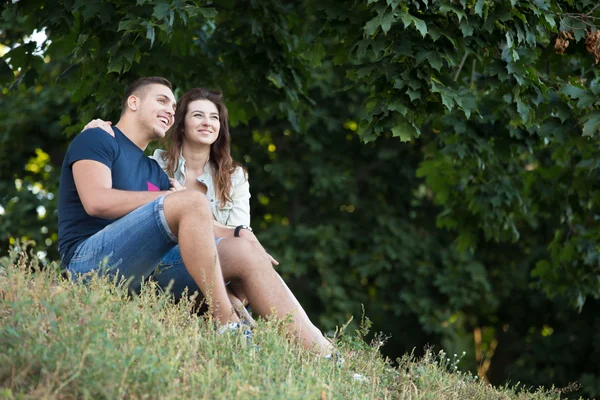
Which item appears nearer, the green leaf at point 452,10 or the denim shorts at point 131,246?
the denim shorts at point 131,246

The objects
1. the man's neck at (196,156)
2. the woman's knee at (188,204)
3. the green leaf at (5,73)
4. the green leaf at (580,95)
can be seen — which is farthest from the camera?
the green leaf at (5,73)

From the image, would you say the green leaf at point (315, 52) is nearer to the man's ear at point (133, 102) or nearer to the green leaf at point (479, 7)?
the green leaf at point (479, 7)

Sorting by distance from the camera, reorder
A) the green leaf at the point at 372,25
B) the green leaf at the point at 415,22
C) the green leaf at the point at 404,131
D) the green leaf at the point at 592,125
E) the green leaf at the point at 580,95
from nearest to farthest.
A: the green leaf at the point at 415,22, the green leaf at the point at 372,25, the green leaf at the point at 404,131, the green leaf at the point at 592,125, the green leaf at the point at 580,95

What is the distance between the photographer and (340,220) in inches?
522

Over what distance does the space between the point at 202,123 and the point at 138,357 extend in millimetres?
2678

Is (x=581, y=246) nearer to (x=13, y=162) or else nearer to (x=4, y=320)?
(x=4, y=320)

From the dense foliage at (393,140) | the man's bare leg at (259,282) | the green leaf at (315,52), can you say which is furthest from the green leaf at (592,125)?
the man's bare leg at (259,282)

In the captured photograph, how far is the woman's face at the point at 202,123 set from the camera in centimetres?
596

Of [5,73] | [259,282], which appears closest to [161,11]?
[259,282]

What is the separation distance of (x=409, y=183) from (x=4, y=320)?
10.4 metres

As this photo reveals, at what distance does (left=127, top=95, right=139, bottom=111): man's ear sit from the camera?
219 inches

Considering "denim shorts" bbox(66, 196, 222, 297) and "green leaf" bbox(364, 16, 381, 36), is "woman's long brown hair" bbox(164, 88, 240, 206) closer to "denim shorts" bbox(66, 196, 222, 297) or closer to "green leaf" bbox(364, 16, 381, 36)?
"denim shorts" bbox(66, 196, 222, 297)

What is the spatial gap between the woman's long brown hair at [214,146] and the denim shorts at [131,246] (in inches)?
40.3

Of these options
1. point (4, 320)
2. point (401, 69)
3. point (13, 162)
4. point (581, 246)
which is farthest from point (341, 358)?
point (13, 162)
